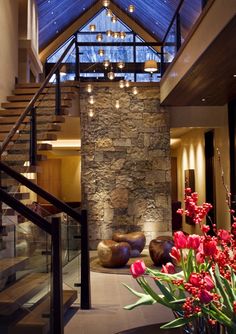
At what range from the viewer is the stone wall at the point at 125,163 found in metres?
10.4

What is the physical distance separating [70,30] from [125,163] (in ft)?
31.3

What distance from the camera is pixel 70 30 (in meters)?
18.2

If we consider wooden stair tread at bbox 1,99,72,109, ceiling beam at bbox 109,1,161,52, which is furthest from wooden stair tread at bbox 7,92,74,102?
ceiling beam at bbox 109,1,161,52

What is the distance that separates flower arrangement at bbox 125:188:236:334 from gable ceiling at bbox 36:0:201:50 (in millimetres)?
11662

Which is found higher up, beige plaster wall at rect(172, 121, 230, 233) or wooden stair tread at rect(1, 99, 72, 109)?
wooden stair tread at rect(1, 99, 72, 109)

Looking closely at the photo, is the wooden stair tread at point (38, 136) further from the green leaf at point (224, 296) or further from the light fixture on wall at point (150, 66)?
the green leaf at point (224, 296)

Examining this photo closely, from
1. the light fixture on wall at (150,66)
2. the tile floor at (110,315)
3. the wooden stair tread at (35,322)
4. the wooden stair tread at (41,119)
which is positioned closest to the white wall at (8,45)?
the wooden stair tread at (41,119)

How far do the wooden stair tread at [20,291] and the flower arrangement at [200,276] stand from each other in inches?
97.5

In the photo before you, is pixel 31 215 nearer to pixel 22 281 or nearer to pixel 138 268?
pixel 22 281

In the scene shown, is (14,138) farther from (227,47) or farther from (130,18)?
(130,18)

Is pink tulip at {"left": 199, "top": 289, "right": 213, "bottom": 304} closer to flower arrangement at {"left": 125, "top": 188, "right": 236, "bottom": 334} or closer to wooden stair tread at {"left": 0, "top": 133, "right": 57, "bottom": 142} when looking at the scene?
flower arrangement at {"left": 125, "top": 188, "right": 236, "bottom": 334}

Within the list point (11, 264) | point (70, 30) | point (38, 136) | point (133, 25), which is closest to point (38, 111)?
point (38, 136)

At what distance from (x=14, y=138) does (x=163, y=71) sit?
199 inches

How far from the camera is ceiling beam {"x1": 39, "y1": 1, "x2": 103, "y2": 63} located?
59.2ft
